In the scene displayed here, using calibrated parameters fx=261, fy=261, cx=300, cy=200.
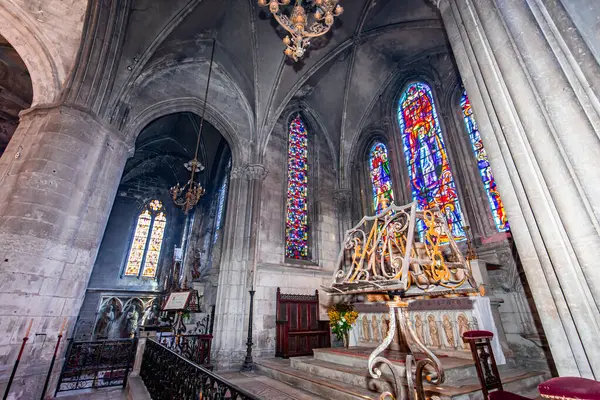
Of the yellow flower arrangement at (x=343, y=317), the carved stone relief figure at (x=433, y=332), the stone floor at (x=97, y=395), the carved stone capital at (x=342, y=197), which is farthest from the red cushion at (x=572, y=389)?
the carved stone capital at (x=342, y=197)

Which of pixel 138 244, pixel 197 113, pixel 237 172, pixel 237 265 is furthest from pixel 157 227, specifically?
pixel 237 265

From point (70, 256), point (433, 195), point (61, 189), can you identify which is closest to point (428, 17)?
point (433, 195)

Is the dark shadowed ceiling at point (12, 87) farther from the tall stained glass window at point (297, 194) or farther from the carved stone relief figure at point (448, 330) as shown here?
the carved stone relief figure at point (448, 330)

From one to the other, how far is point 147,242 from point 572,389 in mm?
17459

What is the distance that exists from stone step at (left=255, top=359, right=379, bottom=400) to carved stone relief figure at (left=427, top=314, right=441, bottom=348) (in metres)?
1.98

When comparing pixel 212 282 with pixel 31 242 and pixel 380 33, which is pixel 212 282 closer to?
pixel 31 242

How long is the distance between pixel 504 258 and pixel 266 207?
6732 mm

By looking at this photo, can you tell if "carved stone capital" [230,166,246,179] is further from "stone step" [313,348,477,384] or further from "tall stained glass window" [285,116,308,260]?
"stone step" [313,348,477,384]

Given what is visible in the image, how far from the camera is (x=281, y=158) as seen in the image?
33.6ft

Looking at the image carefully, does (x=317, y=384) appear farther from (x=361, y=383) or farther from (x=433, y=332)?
(x=433, y=332)

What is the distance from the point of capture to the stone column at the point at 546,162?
6.32 feet

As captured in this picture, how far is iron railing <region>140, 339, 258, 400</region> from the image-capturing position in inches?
90.0

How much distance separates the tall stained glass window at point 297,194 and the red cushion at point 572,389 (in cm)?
831

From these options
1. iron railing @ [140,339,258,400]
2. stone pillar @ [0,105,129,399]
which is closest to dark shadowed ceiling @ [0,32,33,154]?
stone pillar @ [0,105,129,399]
